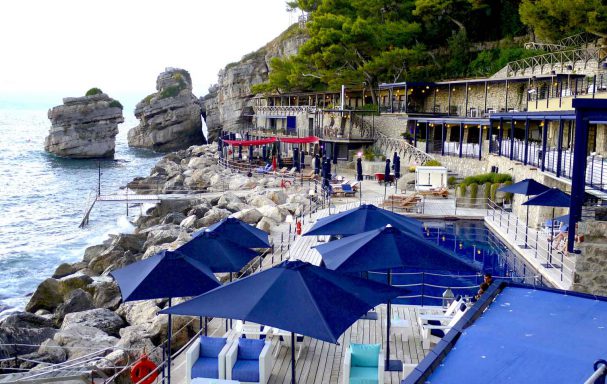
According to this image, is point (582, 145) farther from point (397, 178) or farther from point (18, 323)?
point (397, 178)

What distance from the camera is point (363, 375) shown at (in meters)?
9.54

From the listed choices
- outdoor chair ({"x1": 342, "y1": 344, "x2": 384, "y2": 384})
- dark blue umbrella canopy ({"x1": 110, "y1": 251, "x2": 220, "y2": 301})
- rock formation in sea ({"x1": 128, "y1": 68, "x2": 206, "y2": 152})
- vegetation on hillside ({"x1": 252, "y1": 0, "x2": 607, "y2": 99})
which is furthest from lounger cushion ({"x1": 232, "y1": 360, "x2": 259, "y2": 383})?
rock formation in sea ({"x1": 128, "y1": 68, "x2": 206, "y2": 152})

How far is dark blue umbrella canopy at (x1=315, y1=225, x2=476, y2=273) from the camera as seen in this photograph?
38.4 feet

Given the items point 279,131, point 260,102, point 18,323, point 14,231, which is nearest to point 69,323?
point 18,323

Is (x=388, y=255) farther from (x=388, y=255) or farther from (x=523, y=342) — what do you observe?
(x=523, y=342)

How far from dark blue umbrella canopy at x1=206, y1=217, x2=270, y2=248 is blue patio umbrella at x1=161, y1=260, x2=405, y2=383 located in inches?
208

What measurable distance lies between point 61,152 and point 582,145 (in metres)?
84.5

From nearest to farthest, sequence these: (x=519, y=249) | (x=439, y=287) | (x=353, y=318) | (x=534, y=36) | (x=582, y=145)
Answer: (x=353, y=318), (x=582, y=145), (x=439, y=287), (x=519, y=249), (x=534, y=36)

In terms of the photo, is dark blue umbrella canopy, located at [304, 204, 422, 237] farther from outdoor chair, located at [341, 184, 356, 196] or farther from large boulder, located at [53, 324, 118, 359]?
outdoor chair, located at [341, 184, 356, 196]

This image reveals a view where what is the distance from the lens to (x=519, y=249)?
20.0 meters

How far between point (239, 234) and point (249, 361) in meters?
5.09

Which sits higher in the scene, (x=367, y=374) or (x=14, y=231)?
(x=367, y=374)

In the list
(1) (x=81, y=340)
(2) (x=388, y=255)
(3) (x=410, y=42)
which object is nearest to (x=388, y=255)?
(2) (x=388, y=255)

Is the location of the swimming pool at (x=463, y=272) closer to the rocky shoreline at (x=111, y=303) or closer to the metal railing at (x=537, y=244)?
the metal railing at (x=537, y=244)
